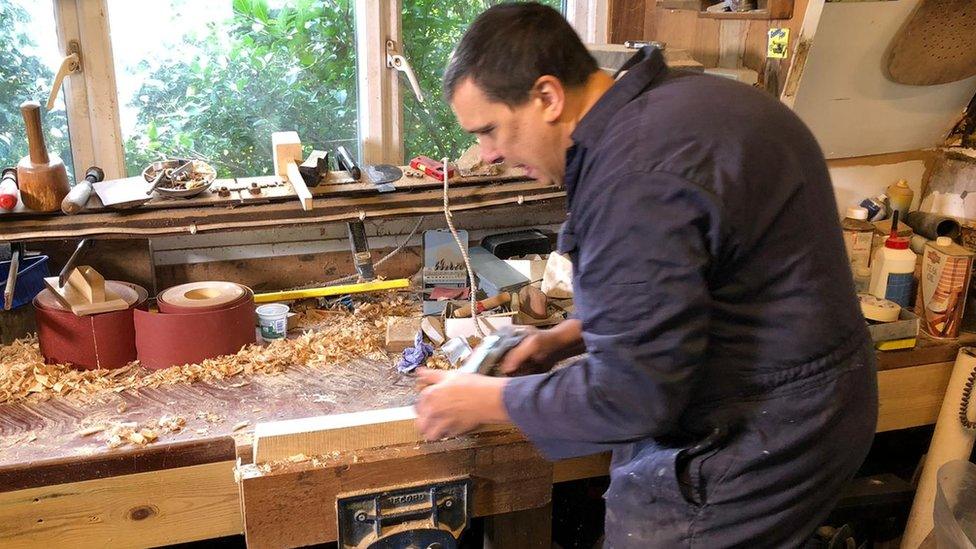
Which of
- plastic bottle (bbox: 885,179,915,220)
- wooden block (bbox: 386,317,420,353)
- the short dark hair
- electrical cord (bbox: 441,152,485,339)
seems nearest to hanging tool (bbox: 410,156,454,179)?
electrical cord (bbox: 441,152,485,339)

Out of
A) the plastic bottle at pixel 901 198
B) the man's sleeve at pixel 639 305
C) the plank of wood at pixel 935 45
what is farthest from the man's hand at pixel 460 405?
the plastic bottle at pixel 901 198

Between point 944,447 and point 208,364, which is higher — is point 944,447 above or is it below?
below

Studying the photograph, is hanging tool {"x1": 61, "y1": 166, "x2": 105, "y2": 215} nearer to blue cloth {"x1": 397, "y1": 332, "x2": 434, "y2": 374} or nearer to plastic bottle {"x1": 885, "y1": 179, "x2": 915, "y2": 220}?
blue cloth {"x1": 397, "y1": 332, "x2": 434, "y2": 374}

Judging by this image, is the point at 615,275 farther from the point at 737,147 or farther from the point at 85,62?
the point at 85,62

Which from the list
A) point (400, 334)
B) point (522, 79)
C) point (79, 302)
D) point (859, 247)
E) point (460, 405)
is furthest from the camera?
point (859, 247)

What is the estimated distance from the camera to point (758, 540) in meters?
1.17

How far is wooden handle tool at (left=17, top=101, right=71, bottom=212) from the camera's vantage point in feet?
5.73

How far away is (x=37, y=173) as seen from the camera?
1766 millimetres

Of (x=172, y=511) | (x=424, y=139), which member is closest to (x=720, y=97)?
(x=172, y=511)

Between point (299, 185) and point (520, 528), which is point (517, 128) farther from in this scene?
point (299, 185)

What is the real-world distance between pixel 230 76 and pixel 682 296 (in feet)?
5.18

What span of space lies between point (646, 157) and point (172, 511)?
3.53 feet

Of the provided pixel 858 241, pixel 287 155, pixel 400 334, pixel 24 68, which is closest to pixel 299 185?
pixel 287 155

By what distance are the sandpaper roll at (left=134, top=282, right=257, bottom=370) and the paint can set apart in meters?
1.59
